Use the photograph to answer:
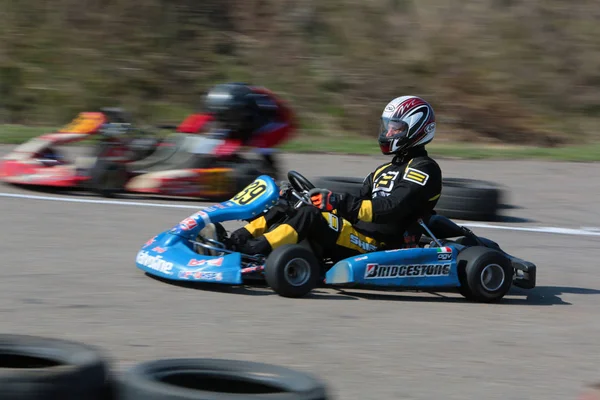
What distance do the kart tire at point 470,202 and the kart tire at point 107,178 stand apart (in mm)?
3145

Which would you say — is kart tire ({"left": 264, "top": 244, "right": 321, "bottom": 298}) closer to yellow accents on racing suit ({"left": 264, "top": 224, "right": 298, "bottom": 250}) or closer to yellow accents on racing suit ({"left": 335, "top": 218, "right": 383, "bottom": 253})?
yellow accents on racing suit ({"left": 264, "top": 224, "right": 298, "bottom": 250})

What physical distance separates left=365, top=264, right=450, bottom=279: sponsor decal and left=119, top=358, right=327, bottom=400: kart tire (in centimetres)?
248

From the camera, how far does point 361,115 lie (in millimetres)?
17219

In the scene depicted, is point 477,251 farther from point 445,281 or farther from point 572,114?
point 572,114

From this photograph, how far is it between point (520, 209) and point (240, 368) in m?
7.16

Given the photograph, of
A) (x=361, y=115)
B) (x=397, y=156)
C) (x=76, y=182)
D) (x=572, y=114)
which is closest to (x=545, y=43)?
(x=572, y=114)

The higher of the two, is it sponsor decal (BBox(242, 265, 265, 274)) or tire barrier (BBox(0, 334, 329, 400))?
sponsor decal (BBox(242, 265, 265, 274))

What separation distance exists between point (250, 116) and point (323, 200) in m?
3.96

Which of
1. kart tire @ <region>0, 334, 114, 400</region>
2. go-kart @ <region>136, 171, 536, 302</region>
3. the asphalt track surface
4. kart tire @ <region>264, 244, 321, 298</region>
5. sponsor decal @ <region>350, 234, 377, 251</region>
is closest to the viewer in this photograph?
kart tire @ <region>0, 334, 114, 400</region>

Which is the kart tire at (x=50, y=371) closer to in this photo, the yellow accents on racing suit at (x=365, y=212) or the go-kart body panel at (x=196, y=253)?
the go-kart body panel at (x=196, y=253)

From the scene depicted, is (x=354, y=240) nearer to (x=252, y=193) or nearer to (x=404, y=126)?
(x=252, y=193)

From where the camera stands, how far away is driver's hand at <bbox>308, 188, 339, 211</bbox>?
607 centimetres

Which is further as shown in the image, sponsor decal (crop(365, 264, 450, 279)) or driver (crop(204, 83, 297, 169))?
driver (crop(204, 83, 297, 169))

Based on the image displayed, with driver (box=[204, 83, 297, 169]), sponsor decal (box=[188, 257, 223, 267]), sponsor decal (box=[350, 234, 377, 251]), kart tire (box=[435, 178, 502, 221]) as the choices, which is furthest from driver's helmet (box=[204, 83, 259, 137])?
sponsor decal (box=[188, 257, 223, 267])
